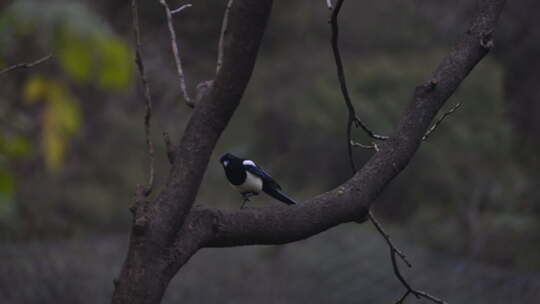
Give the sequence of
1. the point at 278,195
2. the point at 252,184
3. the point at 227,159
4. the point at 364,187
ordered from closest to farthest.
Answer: the point at 364,187 → the point at 278,195 → the point at 252,184 → the point at 227,159

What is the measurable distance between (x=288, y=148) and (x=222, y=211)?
959cm

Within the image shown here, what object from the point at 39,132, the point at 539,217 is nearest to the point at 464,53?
the point at 539,217

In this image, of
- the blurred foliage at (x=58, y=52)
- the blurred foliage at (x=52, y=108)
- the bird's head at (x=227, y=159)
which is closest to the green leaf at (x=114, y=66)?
the blurred foliage at (x=58, y=52)

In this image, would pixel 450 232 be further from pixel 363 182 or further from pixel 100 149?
pixel 363 182

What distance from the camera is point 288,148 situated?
449 inches

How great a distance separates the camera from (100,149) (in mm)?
12102

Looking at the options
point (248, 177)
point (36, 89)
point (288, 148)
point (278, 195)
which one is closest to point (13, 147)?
point (248, 177)


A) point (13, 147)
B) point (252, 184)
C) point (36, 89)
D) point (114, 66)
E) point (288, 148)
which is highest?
point (252, 184)

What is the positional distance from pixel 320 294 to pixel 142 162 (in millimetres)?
6118

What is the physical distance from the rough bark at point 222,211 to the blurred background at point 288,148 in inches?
100

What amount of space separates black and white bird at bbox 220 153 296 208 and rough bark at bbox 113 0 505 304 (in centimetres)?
94

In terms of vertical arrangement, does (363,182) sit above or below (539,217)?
above

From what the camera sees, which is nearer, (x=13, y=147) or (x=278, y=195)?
(x=278, y=195)

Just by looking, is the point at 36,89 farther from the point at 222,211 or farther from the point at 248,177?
the point at 222,211
